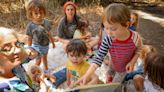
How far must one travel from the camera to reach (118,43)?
2771 millimetres

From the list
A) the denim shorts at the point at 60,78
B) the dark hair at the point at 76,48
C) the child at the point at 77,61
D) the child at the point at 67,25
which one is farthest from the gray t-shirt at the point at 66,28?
the dark hair at the point at 76,48

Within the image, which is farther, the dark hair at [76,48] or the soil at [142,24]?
the soil at [142,24]

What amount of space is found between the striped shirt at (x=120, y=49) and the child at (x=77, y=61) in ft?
0.71

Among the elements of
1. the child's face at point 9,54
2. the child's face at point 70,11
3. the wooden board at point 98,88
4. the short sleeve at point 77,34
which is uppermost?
the child's face at point 9,54

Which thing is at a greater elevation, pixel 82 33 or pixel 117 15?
pixel 117 15

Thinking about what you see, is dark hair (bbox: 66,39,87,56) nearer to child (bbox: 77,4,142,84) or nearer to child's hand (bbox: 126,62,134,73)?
child (bbox: 77,4,142,84)

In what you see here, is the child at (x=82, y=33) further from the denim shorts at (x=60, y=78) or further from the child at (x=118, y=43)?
the child at (x=118, y=43)

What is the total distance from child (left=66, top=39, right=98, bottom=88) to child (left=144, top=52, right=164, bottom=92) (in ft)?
2.63

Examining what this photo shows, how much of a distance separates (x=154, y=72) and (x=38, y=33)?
1.95m

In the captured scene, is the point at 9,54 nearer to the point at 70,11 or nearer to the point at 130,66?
the point at 130,66

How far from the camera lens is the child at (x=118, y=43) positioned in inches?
100

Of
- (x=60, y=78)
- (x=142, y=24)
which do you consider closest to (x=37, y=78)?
(x=60, y=78)

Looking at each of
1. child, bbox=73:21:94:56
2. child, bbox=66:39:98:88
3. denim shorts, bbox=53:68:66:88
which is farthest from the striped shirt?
child, bbox=73:21:94:56

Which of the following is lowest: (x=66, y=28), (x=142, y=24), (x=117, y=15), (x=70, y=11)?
(x=142, y=24)
